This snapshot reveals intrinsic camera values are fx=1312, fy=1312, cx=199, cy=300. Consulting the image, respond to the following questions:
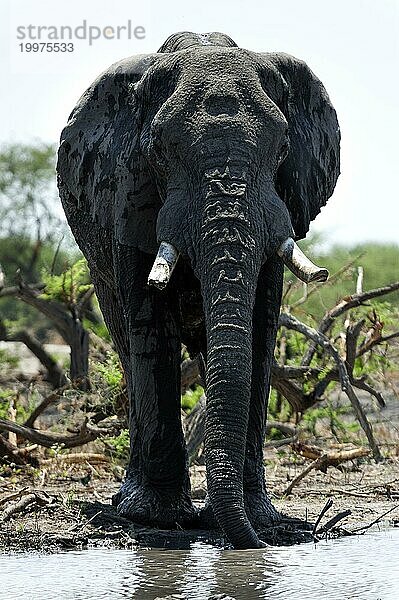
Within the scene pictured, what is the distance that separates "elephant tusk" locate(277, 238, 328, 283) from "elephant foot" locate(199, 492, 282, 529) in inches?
41.4

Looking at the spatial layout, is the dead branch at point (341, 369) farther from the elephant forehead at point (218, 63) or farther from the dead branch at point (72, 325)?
the elephant forehead at point (218, 63)

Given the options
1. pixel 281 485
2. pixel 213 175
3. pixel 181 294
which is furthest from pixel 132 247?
pixel 281 485

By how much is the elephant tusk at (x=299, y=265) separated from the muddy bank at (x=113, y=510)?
1.07 m

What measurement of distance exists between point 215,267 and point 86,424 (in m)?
2.92

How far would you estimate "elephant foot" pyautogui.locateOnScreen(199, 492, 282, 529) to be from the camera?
5.27 metres

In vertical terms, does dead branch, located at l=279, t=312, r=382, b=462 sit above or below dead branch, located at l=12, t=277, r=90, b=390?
below

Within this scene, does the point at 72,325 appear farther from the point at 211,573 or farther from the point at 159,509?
the point at 211,573

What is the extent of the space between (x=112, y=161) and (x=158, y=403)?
3.59 feet

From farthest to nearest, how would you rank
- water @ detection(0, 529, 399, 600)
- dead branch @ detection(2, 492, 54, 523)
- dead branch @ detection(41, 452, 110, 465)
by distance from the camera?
dead branch @ detection(41, 452, 110, 465)
dead branch @ detection(2, 492, 54, 523)
water @ detection(0, 529, 399, 600)

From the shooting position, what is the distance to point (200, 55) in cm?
517

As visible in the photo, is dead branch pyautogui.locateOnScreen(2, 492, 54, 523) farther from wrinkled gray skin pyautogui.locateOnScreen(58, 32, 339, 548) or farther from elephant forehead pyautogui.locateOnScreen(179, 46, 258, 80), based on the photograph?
elephant forehead pyautogui.locateOnScreen(179, 46, 258, 80)

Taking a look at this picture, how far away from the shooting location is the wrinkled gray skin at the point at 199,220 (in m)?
4.66

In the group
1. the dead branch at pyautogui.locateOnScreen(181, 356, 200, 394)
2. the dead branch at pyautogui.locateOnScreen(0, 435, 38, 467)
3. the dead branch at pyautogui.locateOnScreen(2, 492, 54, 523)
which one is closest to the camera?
the dead branch at pyautogui.locateOnScreen(2, 492, 54, 523)

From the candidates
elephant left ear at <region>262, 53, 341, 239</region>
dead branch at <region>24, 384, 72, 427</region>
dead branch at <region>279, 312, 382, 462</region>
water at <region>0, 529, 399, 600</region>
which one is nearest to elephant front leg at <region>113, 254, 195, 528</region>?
water at <region>0, 529, 399, 600</region>
